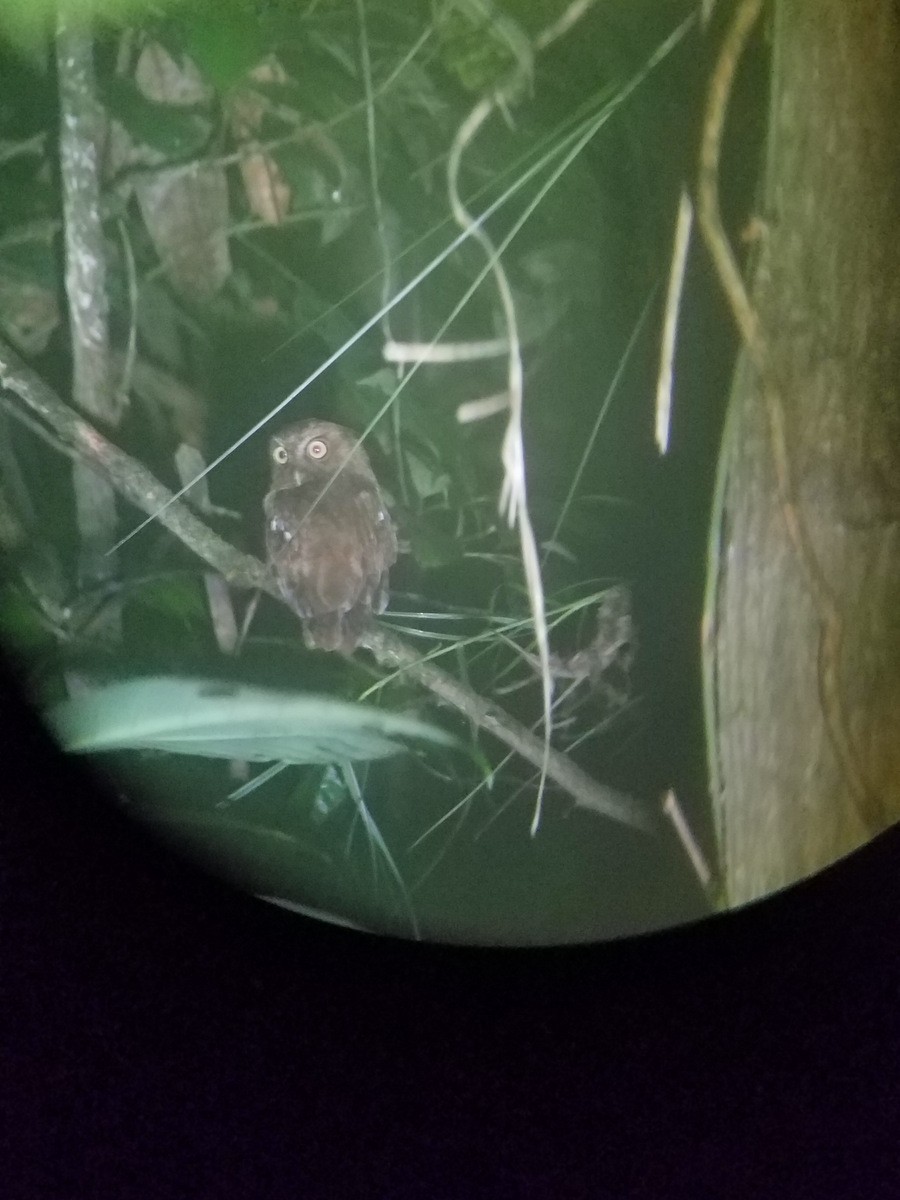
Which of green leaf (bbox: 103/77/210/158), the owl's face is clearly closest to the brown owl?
the owl's face

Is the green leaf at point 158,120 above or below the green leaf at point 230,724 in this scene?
above

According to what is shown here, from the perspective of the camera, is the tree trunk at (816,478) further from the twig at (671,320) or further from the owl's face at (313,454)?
the owl's face at (313,454)

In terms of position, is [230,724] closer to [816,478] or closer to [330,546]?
[330,546]

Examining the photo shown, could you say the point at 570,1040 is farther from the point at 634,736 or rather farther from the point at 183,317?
the point at 183,317

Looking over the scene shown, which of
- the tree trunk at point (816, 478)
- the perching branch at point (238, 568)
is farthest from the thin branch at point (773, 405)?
the perching branch at point (238, 568)

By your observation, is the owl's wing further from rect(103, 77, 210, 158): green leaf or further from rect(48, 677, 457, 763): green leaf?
rect(103, 77, 210, 158): green leaf

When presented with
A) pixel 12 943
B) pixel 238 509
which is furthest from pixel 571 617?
pixel 12 943

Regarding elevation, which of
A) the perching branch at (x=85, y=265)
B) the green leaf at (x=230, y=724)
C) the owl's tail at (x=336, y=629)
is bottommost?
the green leaf at (x=230, y=724)

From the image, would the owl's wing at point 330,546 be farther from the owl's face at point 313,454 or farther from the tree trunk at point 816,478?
the tree trunk at point 816,478
